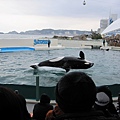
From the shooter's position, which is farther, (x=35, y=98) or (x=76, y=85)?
(x=35, y=98)

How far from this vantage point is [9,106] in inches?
59.5

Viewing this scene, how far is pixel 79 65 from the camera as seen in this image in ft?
33.7

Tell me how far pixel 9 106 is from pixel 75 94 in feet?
1.33

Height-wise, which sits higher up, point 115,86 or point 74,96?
point 74,96

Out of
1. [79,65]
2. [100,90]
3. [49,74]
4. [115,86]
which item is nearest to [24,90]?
[115,86]

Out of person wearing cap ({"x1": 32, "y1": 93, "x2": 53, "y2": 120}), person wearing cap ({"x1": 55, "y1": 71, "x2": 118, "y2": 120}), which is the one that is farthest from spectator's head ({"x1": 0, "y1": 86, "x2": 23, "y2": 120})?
person wearing cap ({"x1": 32, "y1": 93, "x2": 53, "y2": 120})

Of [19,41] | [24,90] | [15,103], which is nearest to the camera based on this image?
[15,103]

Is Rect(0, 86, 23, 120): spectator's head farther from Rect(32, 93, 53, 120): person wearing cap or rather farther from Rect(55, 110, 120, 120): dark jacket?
Rect(32, 93, 53, 120): person wearing cap

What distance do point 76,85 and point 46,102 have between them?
2.49 meters

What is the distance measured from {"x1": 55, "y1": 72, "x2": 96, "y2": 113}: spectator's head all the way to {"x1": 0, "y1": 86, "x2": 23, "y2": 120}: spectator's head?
0.90 ft

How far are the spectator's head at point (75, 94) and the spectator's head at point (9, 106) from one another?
0.27m

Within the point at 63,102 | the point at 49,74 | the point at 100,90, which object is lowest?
the point at 49,74

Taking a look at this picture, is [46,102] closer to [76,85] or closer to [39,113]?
[39,113]

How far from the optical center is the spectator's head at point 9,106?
1.51 meters
